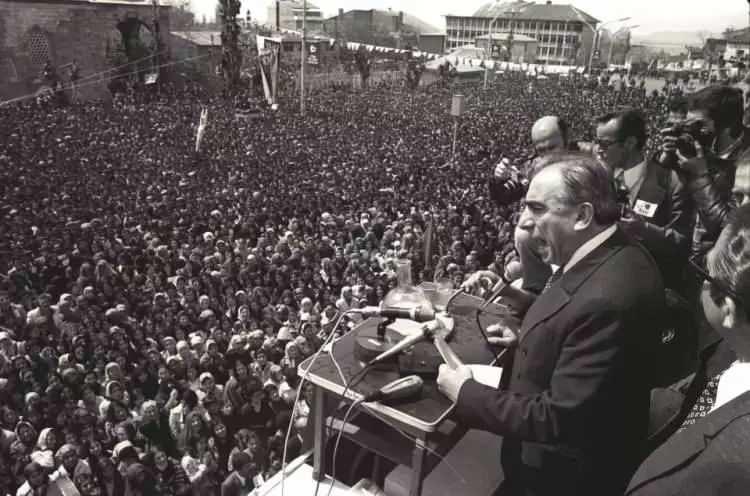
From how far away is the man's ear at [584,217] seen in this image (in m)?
1.62

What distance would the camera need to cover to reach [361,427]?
192 centimetres

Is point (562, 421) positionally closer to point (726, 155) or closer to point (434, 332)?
point (434, 332)

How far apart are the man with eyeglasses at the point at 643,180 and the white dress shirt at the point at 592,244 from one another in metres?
1.46

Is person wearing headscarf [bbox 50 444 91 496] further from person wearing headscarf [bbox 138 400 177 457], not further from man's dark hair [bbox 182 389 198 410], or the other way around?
man's dark hair [bbox 182 389 198 410]

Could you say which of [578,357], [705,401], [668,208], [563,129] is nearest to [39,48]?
[563,129]

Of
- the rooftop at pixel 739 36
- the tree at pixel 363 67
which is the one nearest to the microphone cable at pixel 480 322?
the tree at pixel 363 67

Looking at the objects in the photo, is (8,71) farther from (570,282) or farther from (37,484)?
(570,282)

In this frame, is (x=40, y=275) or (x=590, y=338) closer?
(x=590, y=338)

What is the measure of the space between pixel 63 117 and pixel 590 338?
21.6m

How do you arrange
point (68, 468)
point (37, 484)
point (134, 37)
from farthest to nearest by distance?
point (134, 37) → point (68, 468) → point (37, 484)

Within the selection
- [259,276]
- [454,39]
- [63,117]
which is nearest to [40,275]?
[259,276]

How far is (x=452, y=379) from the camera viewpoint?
1.65 meters

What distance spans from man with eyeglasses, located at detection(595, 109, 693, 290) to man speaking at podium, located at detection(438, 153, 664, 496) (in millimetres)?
1497

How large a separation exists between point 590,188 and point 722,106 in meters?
2.39
